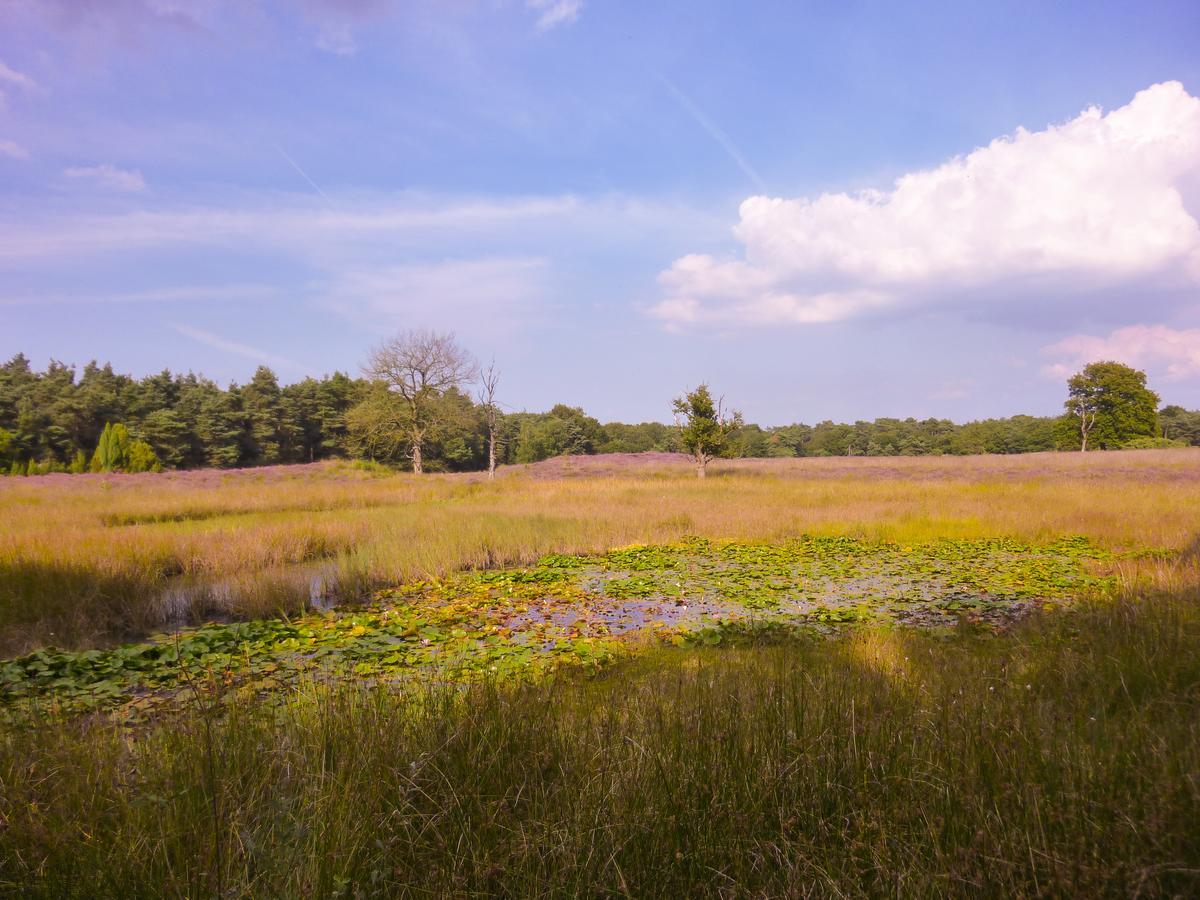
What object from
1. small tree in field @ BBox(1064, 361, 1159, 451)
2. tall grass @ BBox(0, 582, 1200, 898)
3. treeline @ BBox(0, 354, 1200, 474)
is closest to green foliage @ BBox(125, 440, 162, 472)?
treeline @ BBox(0, 354, 1200, 474)

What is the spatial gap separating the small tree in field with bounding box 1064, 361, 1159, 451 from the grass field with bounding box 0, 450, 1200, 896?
202 ft

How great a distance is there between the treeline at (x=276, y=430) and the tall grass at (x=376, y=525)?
14743 millimetres

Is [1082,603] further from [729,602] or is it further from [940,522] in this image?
[940,522]

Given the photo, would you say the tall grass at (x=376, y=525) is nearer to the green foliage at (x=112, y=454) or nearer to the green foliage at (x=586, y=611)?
the green foliage at (x=586, y=611)

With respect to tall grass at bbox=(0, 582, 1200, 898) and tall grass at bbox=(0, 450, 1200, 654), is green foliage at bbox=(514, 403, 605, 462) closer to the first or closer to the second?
tall grass at bbox=(0, 450, 1200, 654)

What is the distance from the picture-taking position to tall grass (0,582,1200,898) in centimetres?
194

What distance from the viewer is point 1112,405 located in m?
58.6

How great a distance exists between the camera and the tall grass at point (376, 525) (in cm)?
852

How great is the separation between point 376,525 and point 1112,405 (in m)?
73.8

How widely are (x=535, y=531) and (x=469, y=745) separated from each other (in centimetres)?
1106

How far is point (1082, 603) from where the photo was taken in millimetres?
6457

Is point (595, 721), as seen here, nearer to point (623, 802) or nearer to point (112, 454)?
point (623, 802)

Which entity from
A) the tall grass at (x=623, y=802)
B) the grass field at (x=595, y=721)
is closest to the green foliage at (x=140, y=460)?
the grass field at (x=595, y=721)

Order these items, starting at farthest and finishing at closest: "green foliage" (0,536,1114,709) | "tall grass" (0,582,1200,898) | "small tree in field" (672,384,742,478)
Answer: "small tree in field" (672,384,742,478)
"green foliage" (0,536,1114,709)
"tall grass" (0,582,1200,898)
